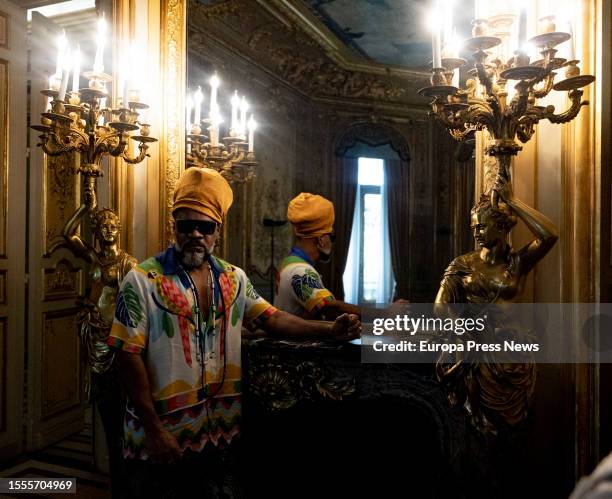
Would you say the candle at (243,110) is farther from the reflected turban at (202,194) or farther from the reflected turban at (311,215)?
the reflected turban at (202,194)

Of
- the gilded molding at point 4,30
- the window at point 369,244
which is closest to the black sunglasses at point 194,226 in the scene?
the window at point 369,244

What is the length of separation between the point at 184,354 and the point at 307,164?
3.05ft

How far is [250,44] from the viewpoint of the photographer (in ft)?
7.17

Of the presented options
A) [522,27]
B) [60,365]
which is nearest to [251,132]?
[522,27]

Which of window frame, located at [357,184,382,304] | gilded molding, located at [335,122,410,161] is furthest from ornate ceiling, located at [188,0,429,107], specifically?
window frame, located at [357,184,382,304]

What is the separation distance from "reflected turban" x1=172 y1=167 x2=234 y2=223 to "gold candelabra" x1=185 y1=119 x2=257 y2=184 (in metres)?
0.60

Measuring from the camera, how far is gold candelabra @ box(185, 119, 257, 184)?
226cm

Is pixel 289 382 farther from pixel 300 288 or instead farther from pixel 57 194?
pixel 57 194

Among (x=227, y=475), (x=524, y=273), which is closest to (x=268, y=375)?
(x=227, y=475)

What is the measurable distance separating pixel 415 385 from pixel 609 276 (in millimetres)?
729

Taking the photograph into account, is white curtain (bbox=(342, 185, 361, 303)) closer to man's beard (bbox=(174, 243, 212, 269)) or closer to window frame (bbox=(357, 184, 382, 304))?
window frame (bbox=(357, 184, 382, 304))

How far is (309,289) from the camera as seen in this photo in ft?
6.54

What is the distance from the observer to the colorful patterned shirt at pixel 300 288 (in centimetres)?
197

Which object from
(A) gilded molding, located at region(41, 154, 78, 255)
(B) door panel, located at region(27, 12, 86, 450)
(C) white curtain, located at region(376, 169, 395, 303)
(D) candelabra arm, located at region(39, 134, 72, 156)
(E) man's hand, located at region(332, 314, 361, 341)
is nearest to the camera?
(E) man's hand, located at region(332, 314, 361, 341)
